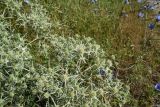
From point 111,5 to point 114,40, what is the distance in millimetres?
625

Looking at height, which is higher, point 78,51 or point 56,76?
point 78,51

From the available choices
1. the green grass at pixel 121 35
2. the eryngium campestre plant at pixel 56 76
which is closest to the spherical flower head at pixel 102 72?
the eryngium campestre plant at pixel 56 76

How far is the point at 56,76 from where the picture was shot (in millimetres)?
2834

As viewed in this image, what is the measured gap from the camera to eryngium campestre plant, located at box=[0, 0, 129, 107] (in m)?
2.71

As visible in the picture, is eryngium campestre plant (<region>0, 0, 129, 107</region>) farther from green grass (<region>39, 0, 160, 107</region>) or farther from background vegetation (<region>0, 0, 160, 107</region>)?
green grass (<region>39, 0, 160, 107</region>)

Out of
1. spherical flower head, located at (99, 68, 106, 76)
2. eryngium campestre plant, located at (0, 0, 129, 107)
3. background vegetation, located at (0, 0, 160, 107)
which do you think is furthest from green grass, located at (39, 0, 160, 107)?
spherical flower head, located at (99, 68, 106, 76)

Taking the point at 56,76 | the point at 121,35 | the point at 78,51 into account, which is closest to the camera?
the point at 56,76

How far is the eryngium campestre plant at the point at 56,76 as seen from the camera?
2715mm

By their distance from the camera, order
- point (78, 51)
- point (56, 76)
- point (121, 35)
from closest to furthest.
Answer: point (56, 76), point (78, 51), point (121, 35)

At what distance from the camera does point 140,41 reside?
4188 millimetres

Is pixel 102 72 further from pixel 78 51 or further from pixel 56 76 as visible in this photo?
pixel 56 76

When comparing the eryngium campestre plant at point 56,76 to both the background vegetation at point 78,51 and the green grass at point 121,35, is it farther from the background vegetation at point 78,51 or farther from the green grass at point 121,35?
the green grass at point 121,35

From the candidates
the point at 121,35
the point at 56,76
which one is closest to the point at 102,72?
the point at 56,76

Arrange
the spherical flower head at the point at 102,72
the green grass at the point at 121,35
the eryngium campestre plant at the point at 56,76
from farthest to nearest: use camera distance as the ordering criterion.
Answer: the green grass at the point at 121,35 < the spherical flower head at the point at 102,72 < the eryngium campestre plant at the point at 56,76
